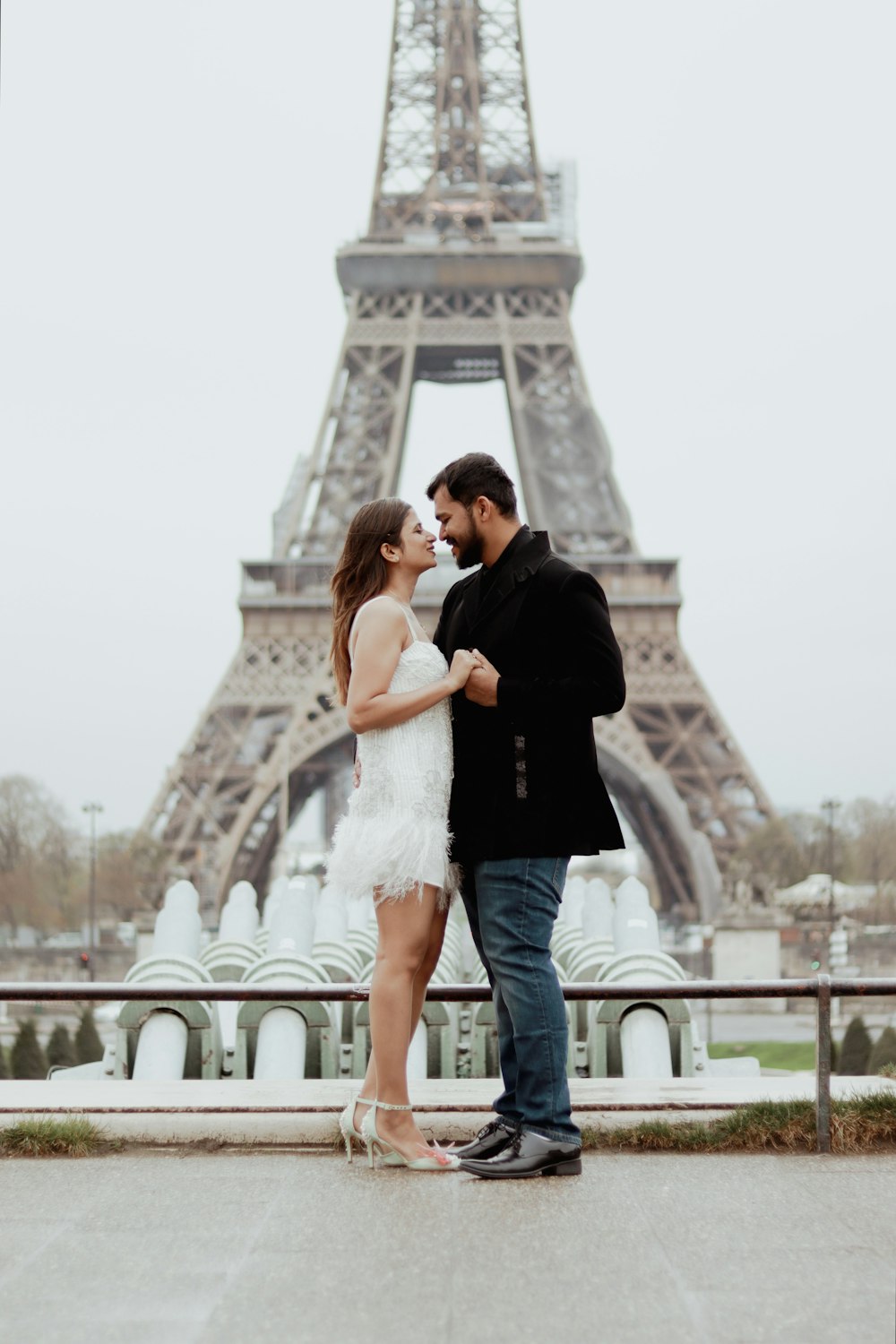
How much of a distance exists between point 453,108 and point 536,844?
1849 inches

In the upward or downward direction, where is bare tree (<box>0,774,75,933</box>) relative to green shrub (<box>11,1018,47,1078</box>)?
upward

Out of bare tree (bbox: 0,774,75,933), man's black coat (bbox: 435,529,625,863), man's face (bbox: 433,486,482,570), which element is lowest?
man's black coat (bbox: 435,529,625,863)

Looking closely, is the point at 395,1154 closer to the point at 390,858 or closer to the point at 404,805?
the point at 390,858

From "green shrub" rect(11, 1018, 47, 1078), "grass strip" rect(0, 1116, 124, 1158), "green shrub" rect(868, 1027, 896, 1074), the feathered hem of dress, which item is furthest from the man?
"green shrub" rect(11, 1018, 47, 1078)

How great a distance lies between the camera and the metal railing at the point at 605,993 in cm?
443

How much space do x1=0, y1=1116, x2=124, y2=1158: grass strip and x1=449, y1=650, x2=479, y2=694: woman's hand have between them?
5.41ft

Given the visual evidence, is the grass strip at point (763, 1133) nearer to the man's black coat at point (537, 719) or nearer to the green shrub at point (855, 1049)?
the man's black coat at point (537, 719)

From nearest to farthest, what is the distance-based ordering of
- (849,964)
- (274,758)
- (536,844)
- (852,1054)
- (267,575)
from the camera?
(536,844)
(852,1054)
(274,758)
(267,575)
(849,964)

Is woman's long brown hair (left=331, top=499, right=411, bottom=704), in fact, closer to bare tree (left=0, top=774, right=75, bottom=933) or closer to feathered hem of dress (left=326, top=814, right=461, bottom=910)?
feathered hem of dress (left=326, top=814, right=461, bottom=910)

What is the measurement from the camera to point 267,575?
4284cm

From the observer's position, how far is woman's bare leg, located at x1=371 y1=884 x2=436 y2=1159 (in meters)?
4.27

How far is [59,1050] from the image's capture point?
26.5 m

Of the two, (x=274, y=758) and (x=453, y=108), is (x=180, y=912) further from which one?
(x=453, y=108)

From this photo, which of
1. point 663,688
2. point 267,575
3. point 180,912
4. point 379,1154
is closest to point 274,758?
point 267,575
